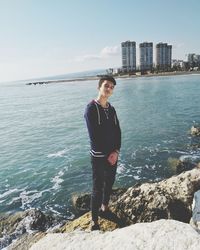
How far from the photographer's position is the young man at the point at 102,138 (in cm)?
503

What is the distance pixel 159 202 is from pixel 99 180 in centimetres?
160

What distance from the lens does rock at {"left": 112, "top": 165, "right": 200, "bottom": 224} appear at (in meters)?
5.96

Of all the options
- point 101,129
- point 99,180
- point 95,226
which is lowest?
point 95,226

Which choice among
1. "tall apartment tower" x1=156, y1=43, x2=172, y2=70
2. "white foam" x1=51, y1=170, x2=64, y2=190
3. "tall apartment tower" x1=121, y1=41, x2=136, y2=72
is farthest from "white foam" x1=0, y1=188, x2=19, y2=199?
"tall apartment tower" x1=156, y1=43, x2=172, y2=70

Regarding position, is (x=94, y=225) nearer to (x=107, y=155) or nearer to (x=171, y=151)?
(x=107, y=155)

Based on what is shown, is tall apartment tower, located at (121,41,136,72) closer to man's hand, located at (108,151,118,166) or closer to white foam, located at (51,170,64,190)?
white foam, located at (51,170,64,190)

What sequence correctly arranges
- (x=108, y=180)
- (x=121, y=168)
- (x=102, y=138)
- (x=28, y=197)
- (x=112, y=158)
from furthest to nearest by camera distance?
1. (x=121, y=168)
2. (x=28, y=197)
3. (x=108, y=180)
4. (x=112, y=158)
5. (x=102, y=138)

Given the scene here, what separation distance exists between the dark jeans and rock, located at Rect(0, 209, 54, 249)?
365 cm

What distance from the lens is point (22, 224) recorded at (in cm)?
871

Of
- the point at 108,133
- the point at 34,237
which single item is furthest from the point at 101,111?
the point at 34,237

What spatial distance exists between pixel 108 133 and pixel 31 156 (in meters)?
13.2

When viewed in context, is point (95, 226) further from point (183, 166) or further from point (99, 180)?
point (183, 166)

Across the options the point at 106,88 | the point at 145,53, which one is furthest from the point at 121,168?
the point at 145,53

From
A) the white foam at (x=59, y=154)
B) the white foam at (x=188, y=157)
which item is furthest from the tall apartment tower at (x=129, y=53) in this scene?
the white foam at (x=188, y=157)
